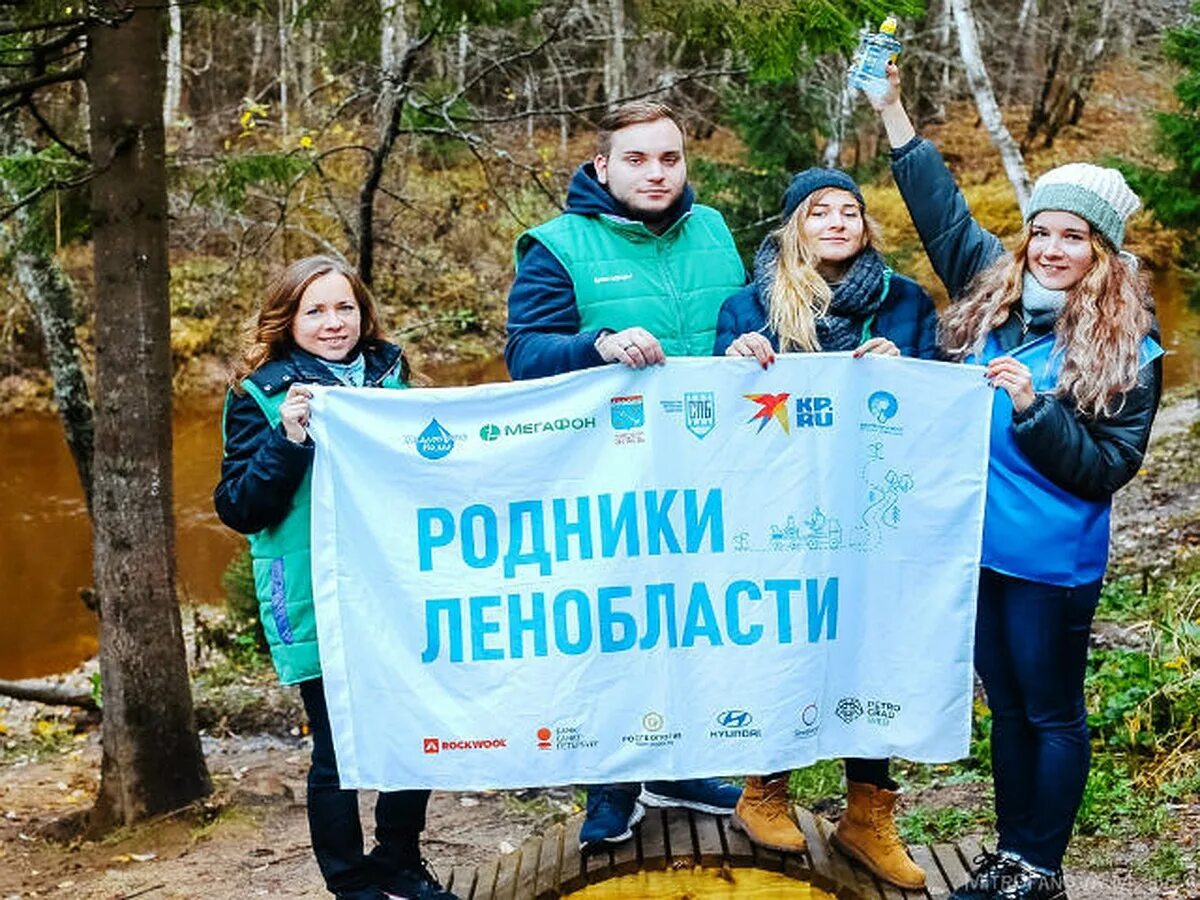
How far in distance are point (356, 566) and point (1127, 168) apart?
945cm

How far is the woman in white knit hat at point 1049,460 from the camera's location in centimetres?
369

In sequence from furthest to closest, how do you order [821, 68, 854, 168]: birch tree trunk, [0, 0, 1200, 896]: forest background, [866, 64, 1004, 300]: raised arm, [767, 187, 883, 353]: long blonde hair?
[821, 68, 854, 168]: birch tree trunk < [0, 0, 1200, 896]: forest background < [866, 64, 1004, 300]: raised arm < [767, 187, 883, 353]: long blonde hair

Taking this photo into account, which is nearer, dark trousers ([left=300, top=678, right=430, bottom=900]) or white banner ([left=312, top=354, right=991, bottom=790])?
white banner ([left=312, top=354, right=991, bottom=790])

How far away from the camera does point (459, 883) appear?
466cm

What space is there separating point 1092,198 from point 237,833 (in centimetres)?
509

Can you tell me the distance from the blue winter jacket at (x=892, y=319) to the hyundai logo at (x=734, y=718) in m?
1.04

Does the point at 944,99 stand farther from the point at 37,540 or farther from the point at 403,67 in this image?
the point at 403,67

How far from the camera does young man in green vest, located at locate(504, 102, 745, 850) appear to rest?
13.1 feet

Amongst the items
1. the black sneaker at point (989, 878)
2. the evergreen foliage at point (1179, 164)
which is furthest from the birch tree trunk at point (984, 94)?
the black sneaker at point (989, 878)

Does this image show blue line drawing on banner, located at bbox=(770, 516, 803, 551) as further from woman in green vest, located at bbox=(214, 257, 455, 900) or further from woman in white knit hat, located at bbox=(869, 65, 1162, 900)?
woman in green vest, located at bbox=(214, 257, 455, 900)

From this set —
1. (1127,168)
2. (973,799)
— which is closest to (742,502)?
(973,799)

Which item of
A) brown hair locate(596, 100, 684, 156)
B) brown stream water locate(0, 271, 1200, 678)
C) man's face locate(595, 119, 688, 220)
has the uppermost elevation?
brown hair locate(596, 100, 684, 156)

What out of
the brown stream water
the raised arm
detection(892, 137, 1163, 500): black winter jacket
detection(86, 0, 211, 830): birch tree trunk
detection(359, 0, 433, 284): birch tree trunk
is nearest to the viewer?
detection(892, 137, 1163, 500): black winter jacket

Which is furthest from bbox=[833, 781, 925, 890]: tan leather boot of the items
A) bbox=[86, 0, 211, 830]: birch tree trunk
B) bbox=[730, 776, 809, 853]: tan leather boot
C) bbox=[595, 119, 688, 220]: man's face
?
bbox=[86, 0, 211, 830]: birch tree trunk
